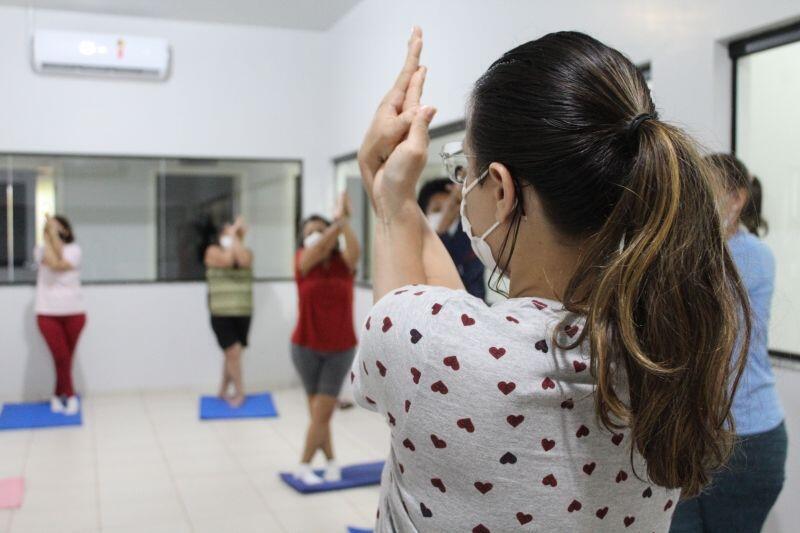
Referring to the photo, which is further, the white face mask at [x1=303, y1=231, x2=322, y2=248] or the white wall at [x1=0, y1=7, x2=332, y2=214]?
the white wall at [x1=0, y1=7, x2=332, y2=214]

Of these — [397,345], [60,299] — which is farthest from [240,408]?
[397,345]

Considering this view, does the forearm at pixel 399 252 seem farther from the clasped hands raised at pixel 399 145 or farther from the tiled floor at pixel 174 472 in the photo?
the tiled floor at pixel 174 472

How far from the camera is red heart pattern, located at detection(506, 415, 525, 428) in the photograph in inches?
29.8

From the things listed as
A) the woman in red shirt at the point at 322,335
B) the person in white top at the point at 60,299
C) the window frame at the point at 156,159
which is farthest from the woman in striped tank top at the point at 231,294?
the woman in red shirt at the point at 322,335

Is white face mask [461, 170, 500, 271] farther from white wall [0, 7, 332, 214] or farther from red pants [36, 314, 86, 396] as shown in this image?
white wall [0, 7, 332, 214]

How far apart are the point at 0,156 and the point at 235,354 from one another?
247cm

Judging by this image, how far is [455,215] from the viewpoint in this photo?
326 centimetres

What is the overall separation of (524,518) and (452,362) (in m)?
0.17

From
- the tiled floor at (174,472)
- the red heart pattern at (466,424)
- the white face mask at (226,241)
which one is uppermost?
the white face mask at (226,241)

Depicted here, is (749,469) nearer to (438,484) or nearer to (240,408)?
(438,484)

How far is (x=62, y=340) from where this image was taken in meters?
6.02

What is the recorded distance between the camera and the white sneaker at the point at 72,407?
19.4 feet

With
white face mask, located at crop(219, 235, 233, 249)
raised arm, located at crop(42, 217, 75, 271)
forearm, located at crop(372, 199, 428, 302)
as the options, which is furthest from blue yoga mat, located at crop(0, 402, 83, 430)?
forearm, located at crop(372, 199, 428, 302)

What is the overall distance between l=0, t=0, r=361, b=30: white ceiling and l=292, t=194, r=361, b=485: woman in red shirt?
8.97 feet
